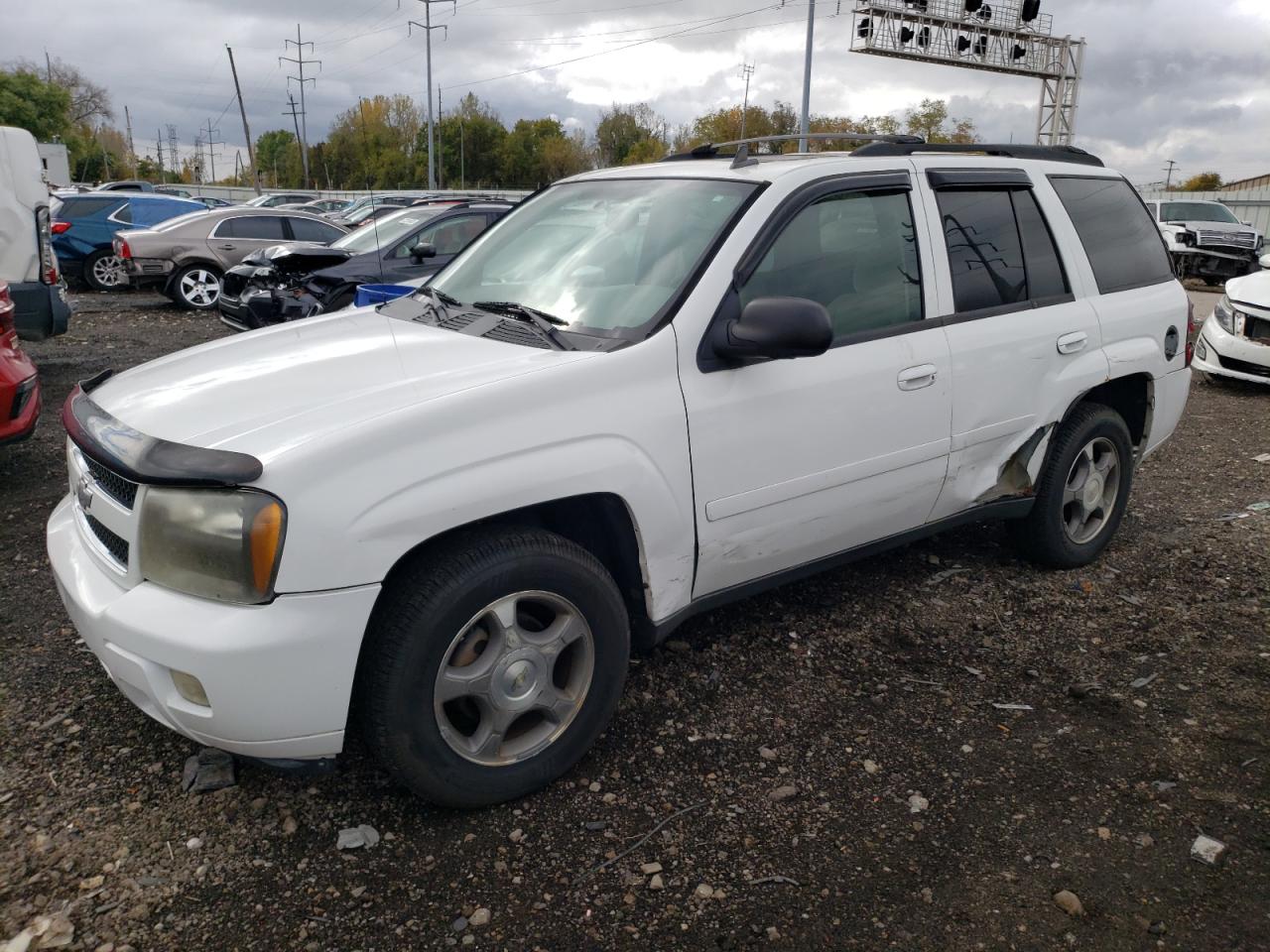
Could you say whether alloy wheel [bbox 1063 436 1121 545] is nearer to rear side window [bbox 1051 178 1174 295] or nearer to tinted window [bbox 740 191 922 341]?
rear side window [bbox 1051 178 1174 295]

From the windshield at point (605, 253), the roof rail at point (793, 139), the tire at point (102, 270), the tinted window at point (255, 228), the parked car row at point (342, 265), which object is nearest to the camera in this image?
the windshield at point (605, 253)

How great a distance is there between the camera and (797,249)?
10.8 feet

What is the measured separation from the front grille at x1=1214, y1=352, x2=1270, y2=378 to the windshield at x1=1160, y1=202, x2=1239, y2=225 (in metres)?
14.0

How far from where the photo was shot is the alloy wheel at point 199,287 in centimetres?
1415

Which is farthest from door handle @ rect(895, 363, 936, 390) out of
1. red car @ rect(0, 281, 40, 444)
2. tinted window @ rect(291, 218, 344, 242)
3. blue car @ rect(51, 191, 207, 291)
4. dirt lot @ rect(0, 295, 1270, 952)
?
blue car @ rect(51, 191, 207, 291)

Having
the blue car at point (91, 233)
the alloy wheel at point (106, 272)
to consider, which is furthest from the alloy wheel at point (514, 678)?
the alloy wheel at point (106, 272)

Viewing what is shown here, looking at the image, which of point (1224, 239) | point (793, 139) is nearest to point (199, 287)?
point (793, 139)

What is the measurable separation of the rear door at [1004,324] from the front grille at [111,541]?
2.78m

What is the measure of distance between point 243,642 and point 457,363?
3.21 feet

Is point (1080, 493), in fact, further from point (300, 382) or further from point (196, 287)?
point (196, 287)

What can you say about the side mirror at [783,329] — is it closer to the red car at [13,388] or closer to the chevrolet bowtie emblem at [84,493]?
the chevrolet bowtie emblem at [84,493]

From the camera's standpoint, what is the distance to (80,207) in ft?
51.8

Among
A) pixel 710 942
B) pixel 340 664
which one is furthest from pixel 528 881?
pixel 340 664

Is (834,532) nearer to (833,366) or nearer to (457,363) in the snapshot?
(833,366)
